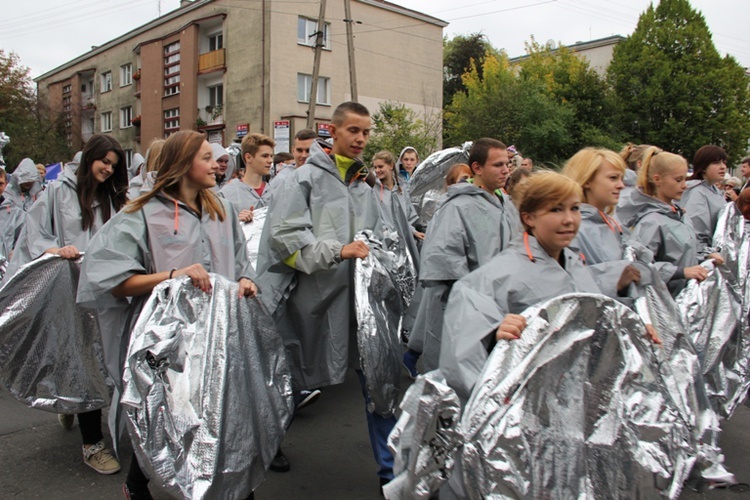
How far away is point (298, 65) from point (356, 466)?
1072 inches

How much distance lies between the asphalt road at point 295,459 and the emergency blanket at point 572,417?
1538mm

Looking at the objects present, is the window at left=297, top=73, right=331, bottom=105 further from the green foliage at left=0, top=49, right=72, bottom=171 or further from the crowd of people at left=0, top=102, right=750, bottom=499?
the crowd of people at left=0, top=102, right=750, bottom=499

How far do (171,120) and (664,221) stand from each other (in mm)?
33564

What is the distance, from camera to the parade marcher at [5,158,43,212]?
8984mm

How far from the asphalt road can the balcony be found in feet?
91.4

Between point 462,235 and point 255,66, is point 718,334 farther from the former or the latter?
point 255,66

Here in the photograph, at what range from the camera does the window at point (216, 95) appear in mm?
32156

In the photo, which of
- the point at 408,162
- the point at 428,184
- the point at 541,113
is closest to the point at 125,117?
the point at 541,113

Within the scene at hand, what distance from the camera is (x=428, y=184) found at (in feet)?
25.0

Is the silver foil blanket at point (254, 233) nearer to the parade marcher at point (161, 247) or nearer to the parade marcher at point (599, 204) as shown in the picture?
the parade marcher at point (161, 247)

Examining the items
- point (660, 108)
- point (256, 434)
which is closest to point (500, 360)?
point (256, 434)

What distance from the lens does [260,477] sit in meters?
2.77

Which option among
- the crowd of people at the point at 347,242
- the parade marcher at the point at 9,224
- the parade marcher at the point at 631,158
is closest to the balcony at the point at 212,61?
the parade marcher at the point at 9,224

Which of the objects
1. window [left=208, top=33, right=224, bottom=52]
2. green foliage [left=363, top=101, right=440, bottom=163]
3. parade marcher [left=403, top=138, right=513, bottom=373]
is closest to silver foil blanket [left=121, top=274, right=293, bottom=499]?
parade marcher [left=403, top=138, right=513, bottom=373]
